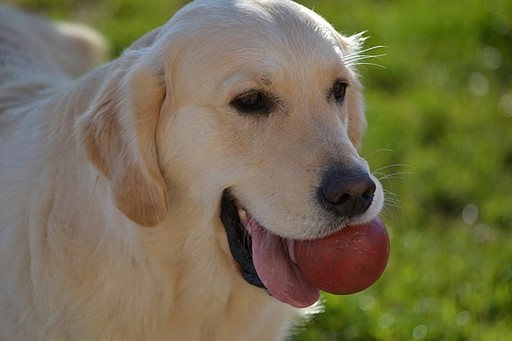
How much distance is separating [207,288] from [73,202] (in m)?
0.59

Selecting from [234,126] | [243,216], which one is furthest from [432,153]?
[234,126]

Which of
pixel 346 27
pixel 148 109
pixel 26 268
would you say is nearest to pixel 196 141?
pixel 148 109

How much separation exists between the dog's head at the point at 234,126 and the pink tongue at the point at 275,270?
0.01 metres

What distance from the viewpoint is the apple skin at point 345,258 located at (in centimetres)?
354

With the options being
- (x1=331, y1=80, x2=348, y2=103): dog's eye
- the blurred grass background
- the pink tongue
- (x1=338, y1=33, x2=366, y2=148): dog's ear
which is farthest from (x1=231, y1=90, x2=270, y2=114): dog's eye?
the blurred grass background

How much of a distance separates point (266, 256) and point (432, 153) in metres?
2.94

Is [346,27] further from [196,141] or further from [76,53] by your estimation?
[196,141]

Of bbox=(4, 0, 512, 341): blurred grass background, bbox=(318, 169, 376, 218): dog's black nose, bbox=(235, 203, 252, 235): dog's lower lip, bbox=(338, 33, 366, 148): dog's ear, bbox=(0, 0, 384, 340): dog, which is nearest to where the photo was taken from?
bbox=(318, 169, 376, 218): dog's black nose

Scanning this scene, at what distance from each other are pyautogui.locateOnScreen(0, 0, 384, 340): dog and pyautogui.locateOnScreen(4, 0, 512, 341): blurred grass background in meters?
0.81

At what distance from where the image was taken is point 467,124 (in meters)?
6.65

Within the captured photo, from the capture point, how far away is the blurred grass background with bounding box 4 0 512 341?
4.88 m

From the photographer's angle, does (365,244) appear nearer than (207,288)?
Yes

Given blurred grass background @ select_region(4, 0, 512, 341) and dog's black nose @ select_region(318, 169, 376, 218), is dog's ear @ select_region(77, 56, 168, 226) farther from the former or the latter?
blurred grass background @ select_region(4, 0, 512, 341)

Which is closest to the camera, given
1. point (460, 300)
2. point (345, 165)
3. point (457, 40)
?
point (345, 165)
